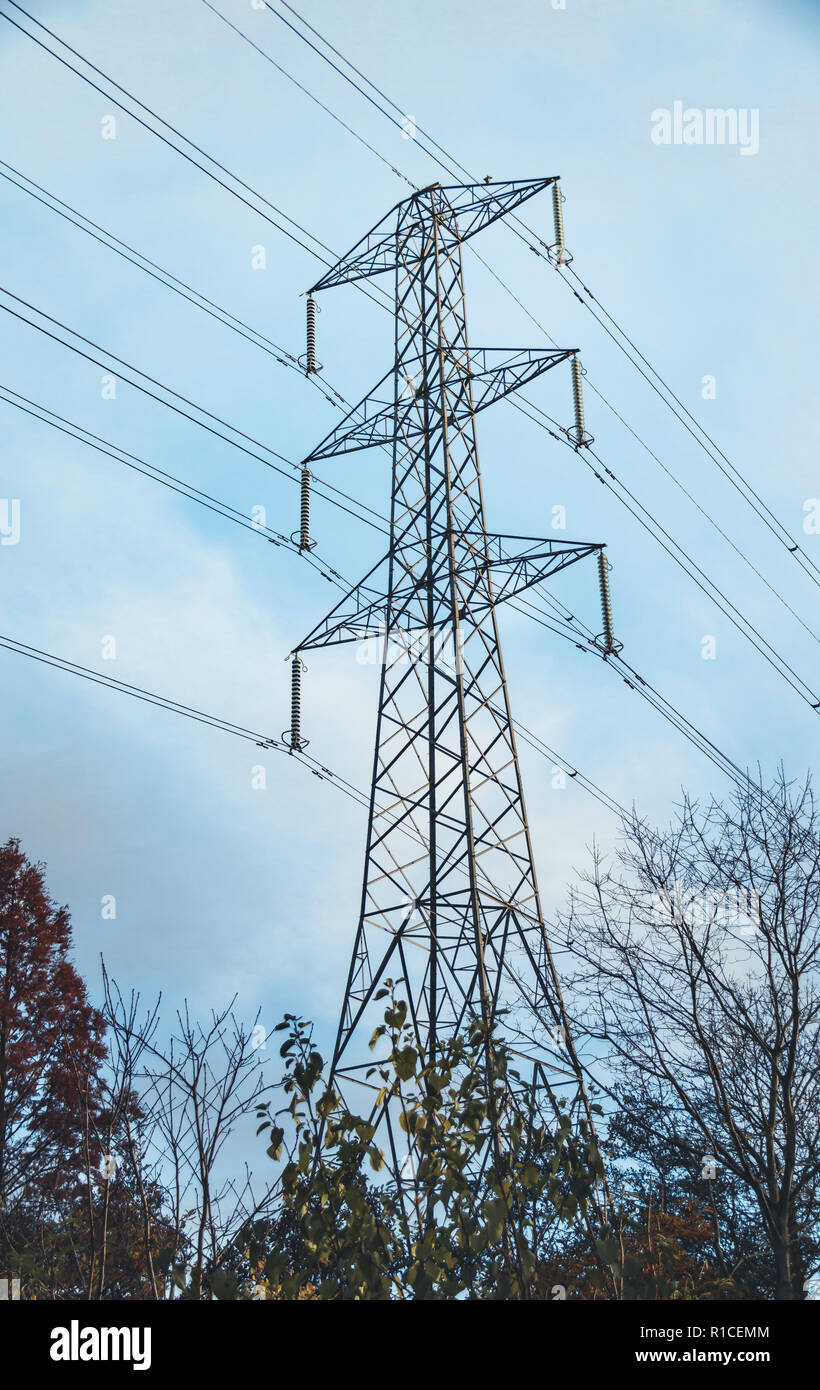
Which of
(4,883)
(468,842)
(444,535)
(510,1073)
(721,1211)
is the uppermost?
(444,535)

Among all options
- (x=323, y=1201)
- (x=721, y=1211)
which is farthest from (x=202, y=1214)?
(x=721, y=1211)

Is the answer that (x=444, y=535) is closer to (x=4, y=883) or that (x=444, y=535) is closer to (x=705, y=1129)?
(x=705, y=1129)

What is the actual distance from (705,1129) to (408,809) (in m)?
5.07

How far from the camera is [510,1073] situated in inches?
276

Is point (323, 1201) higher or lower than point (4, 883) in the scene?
lower

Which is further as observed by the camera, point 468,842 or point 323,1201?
point 468,842

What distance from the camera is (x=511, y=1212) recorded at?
704 cm
